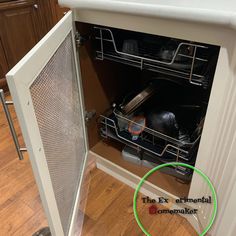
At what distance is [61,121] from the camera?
0.74 meters

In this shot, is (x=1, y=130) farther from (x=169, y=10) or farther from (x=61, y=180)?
(x=169, y=10)

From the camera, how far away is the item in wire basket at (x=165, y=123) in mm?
962

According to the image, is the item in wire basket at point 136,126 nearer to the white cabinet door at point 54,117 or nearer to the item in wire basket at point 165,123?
the item in wire basket at point 165,123

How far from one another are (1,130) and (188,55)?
1.34m

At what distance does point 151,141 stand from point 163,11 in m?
0.61

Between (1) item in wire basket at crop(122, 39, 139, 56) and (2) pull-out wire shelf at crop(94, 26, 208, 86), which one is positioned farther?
(1) item in wire basket at crop(122, 39, 139, 56)

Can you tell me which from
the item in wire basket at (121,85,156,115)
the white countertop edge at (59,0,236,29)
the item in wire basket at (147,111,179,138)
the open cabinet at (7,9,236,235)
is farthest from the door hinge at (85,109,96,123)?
the white countertop edge at (59,0,236,29)

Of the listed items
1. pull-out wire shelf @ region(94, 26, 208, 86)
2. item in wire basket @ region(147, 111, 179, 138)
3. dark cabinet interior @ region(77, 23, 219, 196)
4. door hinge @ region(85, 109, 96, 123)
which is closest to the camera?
pull-out wire shelf @ region(94, 26, 208, 86)

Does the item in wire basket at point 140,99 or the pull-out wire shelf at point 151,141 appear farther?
the item in wire basket at point 140,99

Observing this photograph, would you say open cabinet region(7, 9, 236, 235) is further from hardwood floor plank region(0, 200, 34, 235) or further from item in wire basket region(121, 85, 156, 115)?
hardwood floor plank region(0, 200, 34, 235)

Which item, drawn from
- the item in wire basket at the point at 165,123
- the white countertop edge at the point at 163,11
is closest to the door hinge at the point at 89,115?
the item in wire basket at the point at 165,123

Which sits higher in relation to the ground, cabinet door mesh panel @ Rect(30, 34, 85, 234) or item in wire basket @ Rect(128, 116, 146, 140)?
cabinet door mesh panel @ Rect(30, 34, 85, 234)

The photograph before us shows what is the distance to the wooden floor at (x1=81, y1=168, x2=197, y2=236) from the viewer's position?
994 mm

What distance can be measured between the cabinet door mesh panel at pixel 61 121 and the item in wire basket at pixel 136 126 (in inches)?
9.7
